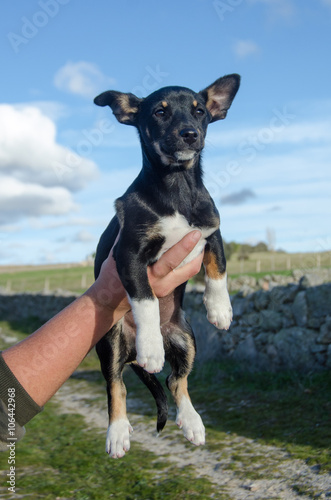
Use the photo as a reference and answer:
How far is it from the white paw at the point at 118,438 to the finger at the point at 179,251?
3.05ft

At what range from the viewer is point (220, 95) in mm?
3023

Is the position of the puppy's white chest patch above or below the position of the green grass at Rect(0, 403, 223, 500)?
above

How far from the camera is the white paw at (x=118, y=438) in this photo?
275 cm

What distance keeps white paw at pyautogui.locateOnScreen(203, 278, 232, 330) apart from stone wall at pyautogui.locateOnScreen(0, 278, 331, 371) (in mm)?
7051

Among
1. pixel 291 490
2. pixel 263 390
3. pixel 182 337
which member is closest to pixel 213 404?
pixel 263 390

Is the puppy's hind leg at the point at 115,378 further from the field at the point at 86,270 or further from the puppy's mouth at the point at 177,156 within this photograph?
the field at the point at 86,270

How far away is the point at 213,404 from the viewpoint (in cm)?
912

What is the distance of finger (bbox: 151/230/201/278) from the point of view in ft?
8.50

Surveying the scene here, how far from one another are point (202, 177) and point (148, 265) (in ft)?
1.87

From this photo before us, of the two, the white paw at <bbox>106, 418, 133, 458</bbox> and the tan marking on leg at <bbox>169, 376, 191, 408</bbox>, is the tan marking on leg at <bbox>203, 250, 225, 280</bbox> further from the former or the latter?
the white paw at <bbox>106, 418, 133, 458</bbox>

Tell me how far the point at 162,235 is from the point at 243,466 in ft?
15.4

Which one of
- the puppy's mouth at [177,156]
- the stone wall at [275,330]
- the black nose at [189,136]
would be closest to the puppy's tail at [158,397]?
the puppy's mouth at [177,156]

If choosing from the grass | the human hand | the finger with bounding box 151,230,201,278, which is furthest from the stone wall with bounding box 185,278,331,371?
the finger with bounding box 151,230,201,278

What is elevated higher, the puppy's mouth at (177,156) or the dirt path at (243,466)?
the puppy's mouth at (177,156)
